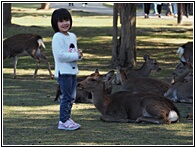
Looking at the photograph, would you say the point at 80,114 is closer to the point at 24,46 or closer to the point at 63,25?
the point at 63,25

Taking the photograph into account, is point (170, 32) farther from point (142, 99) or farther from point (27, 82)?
point (142, 99)

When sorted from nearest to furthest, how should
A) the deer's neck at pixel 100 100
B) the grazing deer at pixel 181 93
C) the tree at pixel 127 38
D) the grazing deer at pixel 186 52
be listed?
the deer's neck at pixel 100 100
the grazing deer at pixel 181 93
the grazing deer at pixel 186 52
the tree at pixel 127 38

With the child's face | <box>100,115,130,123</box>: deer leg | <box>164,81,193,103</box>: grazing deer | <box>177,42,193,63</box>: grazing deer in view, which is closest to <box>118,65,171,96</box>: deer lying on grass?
<box>164,81,193,103</box>: grazing deer

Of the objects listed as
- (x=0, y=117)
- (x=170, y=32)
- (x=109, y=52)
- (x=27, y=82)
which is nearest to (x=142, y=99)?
(x=0, y=117)

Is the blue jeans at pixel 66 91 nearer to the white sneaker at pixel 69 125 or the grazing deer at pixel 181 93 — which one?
the white sneaker at pixel 69 125

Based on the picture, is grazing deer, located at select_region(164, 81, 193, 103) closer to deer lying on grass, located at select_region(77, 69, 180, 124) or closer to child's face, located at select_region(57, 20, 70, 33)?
deer lying on grass, located at select_region(77, 69, 180, 124)

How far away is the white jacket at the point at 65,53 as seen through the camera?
322 inches

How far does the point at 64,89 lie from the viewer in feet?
27.4

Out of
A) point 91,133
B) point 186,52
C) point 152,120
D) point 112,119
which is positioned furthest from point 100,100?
point 186,52

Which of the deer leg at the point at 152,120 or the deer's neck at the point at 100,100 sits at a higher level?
the deer's neck at the point at 100,100

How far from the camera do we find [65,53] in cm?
818

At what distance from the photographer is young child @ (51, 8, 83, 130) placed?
820cm

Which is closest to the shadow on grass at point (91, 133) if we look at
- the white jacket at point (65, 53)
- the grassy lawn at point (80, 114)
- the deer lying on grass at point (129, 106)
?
the grassy lawn at point (80, 114)

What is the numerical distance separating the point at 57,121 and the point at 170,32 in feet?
62.7
